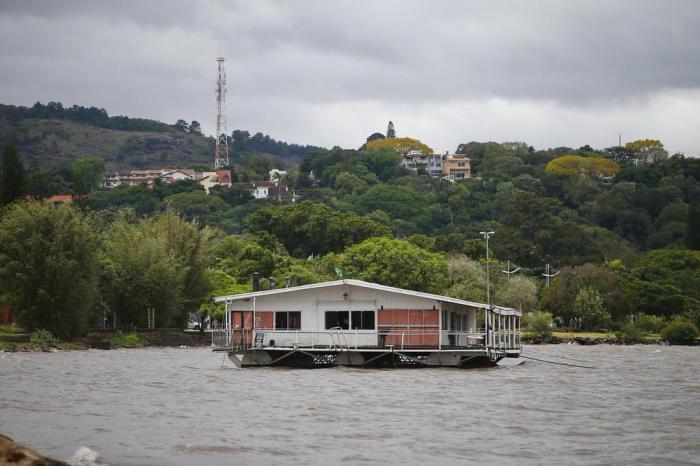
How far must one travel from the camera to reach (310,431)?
30906 mm

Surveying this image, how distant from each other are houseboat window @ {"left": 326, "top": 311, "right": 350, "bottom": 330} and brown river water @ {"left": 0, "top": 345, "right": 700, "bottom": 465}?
4180mm

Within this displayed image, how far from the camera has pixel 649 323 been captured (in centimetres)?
12125

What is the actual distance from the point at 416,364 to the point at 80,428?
88.1 ft

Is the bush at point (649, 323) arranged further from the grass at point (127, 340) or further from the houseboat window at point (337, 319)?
the houseboat window at point (337, 319)

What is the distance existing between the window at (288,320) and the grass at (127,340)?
26.9 meters

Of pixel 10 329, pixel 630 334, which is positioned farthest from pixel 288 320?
pixel 630 334

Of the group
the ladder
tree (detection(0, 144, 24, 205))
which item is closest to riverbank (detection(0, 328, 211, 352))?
the ladder

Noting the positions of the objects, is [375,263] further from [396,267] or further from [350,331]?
[350,331]

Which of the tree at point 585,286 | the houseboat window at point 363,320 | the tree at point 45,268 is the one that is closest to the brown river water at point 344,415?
the houseboat window at point 363,320

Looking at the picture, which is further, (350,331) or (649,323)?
(649,323)

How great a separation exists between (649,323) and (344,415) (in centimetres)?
9248

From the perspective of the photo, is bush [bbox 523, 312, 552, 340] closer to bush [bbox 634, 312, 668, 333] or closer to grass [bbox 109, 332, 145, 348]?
bush [bbox 634, 312, 668, 333]

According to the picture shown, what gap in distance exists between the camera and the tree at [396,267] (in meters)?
102

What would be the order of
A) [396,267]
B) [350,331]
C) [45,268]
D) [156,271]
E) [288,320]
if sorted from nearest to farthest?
[350,331] < [288,320] < [45,268] < [156,271] < [396,267]
